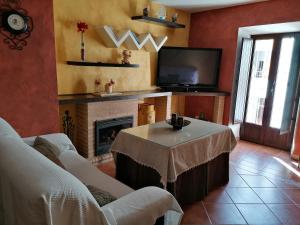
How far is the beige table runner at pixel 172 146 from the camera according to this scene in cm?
198

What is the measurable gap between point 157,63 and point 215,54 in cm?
110

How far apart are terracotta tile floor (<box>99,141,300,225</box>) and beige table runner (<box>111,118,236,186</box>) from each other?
18.9 inches

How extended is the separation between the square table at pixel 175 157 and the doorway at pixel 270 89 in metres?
2.01

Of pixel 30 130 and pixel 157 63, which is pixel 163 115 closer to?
pixel 157 63

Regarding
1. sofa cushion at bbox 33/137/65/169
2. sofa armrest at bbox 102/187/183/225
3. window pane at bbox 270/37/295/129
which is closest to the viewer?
sofa armrest at bbox 102/187/183/225

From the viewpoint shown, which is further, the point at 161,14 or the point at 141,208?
the point at 161,14

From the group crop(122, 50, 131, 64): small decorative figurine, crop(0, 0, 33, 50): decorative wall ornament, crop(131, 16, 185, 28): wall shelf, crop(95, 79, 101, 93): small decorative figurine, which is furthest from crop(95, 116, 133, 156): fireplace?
crop(131, 16, 185, 28): wall shelf

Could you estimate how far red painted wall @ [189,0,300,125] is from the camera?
11.8 ft

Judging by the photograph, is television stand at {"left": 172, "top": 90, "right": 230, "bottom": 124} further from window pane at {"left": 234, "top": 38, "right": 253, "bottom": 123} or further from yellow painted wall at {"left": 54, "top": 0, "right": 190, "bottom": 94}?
yellow painted wall at {"left": 54, "top": 0, "right": 190, "bottom": 94}

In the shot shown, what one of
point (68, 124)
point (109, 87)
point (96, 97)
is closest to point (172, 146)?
point (96, 97)

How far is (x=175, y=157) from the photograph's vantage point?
1.99m

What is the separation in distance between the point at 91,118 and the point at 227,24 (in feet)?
9.91

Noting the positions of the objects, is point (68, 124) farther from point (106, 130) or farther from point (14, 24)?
point (14, 24)

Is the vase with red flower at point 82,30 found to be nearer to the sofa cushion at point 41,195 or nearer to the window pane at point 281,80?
the sofa cushion at point 41,195
